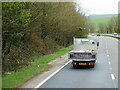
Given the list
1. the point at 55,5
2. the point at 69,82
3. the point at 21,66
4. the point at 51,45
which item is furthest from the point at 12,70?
the point at 51,45

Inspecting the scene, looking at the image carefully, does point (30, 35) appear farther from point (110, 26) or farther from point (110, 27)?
point (110, 27)

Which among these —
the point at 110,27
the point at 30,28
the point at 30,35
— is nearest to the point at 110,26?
the point at 110,27

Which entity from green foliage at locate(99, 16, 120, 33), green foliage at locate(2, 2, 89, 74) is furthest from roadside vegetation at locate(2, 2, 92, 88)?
green foliage at locate(99, 16, 120, 33)

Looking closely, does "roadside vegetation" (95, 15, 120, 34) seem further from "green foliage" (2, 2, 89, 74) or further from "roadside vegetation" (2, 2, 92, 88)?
"roadside vegetation" (2, 2, 92, 88)

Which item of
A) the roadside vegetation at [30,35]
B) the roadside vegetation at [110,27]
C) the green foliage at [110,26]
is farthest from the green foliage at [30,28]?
the roadside vegetation at [110,27]

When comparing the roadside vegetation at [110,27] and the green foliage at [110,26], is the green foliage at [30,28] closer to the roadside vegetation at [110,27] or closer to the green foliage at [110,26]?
the green foliage at [110,26]

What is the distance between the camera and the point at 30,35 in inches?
973

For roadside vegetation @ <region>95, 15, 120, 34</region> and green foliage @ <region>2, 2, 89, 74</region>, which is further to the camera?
roadside vegetation @ <region>95, 15, 120, 34</region>

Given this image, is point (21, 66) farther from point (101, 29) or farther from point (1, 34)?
point (101, 29)

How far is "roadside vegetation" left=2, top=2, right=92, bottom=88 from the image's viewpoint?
13031 millimetres

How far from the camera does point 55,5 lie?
2869 centimetres

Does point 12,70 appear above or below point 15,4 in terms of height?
below

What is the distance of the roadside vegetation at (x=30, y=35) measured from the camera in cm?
1303

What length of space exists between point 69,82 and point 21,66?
5.73m
